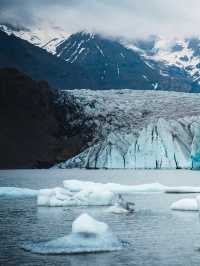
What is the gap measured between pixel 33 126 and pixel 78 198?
365 ft

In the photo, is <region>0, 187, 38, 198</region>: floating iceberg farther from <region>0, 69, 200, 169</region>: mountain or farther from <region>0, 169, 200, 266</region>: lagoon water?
<region>0, 69, 200, 169</region>: mountain

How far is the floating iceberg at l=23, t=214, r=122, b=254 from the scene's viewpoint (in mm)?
19656

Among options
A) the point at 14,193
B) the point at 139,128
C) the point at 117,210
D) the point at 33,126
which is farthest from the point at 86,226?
the point at 33,126

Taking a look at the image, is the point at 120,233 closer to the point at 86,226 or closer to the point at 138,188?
the point at 86,226

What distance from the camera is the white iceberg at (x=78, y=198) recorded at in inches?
1410

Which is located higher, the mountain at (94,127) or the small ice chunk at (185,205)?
the mountain at (94,127)

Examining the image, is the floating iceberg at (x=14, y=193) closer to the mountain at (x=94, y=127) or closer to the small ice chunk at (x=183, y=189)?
the small ice chunk at (x=183, y=189)

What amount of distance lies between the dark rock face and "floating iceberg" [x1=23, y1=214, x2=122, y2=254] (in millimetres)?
113214

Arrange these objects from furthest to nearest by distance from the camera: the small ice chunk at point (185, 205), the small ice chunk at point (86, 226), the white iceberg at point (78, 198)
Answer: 1. the white iceberg at point (78, 198)
2. the small ice chunk at point (185, 205)
3. the small ice chunk at point (86, 226)

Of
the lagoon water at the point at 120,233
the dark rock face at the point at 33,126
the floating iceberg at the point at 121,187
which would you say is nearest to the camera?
the lagoon water at the point at 120,233

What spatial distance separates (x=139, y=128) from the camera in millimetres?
107562

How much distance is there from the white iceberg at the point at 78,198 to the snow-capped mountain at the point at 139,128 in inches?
1860

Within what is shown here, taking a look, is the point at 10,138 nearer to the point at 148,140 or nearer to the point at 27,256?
the point at 148,140

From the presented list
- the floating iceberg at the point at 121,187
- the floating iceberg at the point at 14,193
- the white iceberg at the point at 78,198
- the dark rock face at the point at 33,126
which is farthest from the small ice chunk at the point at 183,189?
the dark rock face at the point at 33,126
